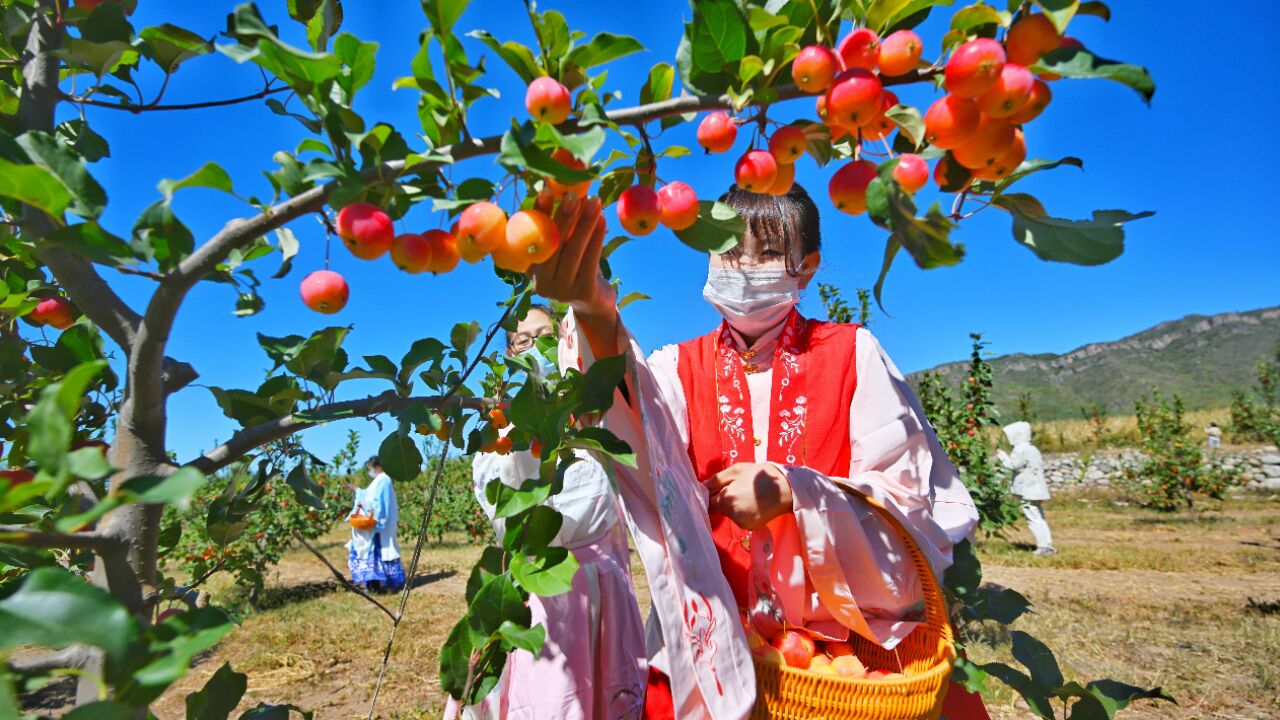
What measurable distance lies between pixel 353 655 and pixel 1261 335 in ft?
282

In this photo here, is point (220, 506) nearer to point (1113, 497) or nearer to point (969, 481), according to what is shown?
point (969, 481)

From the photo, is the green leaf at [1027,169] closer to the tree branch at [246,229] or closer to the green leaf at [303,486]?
the tree branch at [246,229]

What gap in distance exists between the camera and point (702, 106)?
2.39 ft

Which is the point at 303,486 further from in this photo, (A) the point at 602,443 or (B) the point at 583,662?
(B) the point at 583,662

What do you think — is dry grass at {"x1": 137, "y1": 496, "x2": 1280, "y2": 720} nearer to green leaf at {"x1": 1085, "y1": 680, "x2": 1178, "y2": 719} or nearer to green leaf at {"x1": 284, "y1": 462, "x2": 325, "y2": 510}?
green leaf at {"x1": 1085, "y1": 680, "x2": 1178, "y2": 719}

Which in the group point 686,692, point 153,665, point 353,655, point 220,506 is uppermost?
point 220,506

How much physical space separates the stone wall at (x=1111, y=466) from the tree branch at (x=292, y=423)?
1754 cm

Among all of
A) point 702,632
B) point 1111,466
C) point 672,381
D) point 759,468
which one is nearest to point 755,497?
point 759,468

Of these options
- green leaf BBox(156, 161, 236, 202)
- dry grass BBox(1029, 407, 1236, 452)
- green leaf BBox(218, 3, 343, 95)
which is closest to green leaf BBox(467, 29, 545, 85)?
green leaf BBox(218, 3, 343, 95)

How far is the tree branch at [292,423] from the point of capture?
0.81 metres

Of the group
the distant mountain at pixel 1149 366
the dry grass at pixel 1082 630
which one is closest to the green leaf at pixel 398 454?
the dry grass at pixel 1082 630

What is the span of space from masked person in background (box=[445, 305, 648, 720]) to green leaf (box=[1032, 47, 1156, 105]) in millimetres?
1464

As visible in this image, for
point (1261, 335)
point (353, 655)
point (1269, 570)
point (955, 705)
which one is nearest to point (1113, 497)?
point (1269, 570)

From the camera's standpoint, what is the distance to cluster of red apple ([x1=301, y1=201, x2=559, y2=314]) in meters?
0.68
